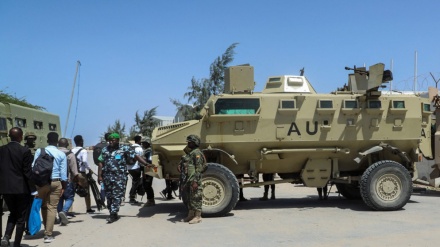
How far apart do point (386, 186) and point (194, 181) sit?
400 cm

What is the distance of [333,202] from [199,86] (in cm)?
2048

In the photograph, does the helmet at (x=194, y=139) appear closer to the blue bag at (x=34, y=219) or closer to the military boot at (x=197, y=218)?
the military boot at (x=197, y=218)

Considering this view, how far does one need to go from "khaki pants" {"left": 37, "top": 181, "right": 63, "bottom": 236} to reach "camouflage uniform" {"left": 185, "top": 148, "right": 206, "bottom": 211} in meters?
2.28

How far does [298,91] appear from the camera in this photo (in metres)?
9.98

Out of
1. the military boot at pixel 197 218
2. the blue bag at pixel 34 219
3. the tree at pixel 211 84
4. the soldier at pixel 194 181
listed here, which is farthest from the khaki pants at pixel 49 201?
the tree at pixel 211 84

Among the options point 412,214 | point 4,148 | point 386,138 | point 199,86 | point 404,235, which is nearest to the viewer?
point 4,148

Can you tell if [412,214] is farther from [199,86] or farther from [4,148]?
[199,86]

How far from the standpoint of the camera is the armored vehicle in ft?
35.4

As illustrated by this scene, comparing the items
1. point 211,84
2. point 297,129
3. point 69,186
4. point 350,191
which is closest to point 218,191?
point 297,129

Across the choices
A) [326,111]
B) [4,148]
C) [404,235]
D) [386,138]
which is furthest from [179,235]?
[386,138]

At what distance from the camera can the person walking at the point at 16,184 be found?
19.9ft

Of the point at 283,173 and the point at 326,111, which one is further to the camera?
the point at 283,173

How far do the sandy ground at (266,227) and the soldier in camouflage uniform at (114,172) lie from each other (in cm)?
36

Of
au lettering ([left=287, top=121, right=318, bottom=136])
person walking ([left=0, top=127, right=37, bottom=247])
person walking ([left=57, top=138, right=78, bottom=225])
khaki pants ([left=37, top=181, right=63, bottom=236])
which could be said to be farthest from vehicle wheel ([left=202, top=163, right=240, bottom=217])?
person walking ([left=0, top=127, right=37, bottom=247])
